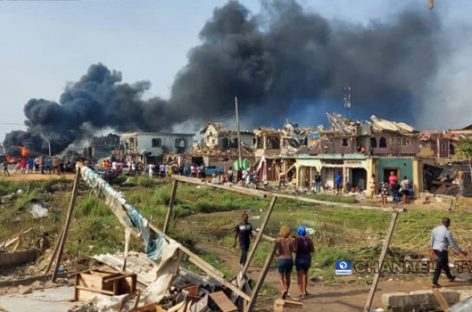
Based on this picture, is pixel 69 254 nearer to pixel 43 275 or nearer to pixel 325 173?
pixel 43 275

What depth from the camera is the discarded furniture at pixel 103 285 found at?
8938 mm

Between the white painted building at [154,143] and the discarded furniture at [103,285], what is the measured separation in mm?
52248

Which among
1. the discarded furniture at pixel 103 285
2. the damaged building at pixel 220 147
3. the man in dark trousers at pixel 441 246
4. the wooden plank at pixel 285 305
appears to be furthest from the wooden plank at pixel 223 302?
the damaged building at pixel 220 147

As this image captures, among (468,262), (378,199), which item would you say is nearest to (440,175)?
(378,199)

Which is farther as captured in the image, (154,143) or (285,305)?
(154,143)

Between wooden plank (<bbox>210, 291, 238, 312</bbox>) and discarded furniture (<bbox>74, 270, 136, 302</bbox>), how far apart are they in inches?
63.7

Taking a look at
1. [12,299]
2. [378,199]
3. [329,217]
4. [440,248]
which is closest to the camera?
[12,299]

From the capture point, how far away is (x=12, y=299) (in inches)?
368

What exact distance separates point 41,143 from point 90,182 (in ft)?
197

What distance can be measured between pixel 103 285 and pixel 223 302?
2.17m

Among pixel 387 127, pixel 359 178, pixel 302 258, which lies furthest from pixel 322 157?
pixel 302 258

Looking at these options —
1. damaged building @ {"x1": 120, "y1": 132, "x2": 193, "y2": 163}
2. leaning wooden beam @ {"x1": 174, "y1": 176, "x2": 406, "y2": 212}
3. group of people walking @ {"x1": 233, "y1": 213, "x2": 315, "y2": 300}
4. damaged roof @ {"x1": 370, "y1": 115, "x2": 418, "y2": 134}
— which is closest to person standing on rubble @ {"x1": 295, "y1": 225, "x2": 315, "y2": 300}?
group of people walking @ {"x1": 233, "y1": 213, "x2": 315, "y2": 300}

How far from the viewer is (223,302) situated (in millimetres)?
8102

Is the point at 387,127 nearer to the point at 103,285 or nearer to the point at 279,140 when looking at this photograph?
the point at 279,140
